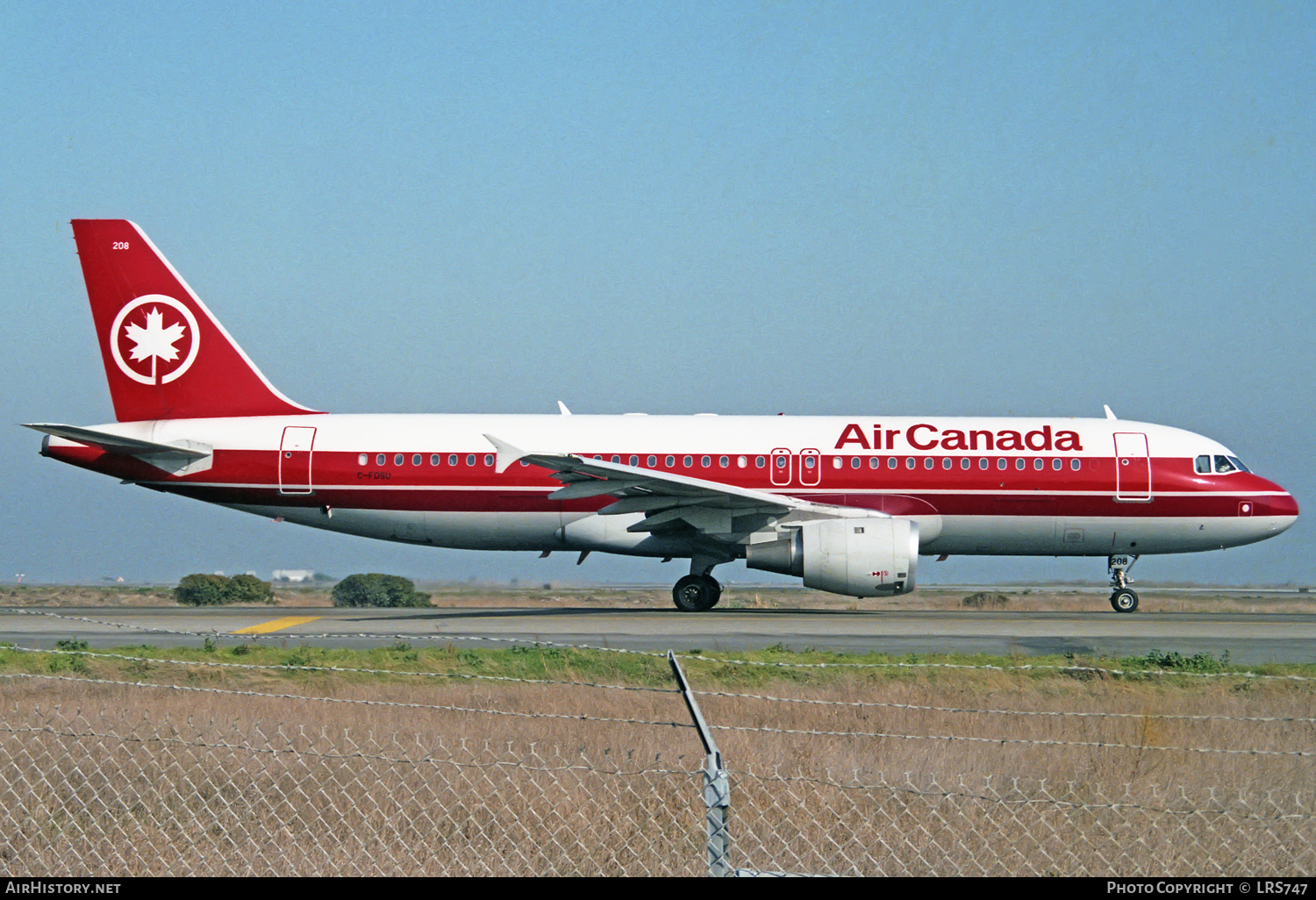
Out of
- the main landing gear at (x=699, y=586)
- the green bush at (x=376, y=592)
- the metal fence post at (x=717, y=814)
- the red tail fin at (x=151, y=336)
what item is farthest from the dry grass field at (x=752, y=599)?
the metal fence post at (x=717, y=814)

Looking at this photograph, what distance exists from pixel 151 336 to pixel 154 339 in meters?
0.11

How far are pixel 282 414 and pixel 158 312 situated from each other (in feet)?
11.6

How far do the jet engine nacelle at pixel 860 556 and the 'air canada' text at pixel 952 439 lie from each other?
2141mm

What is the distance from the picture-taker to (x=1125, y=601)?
2614 centimetres

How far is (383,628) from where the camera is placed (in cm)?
2042

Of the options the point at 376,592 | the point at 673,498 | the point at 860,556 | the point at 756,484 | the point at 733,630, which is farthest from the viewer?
the point at 376,592

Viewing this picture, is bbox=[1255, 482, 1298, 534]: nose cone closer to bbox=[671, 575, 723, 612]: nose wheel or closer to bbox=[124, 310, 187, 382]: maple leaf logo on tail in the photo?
bbox=[671, 575, 723, 612]: nose wheel

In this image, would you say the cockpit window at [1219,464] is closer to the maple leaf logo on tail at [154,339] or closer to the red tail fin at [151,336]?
the red tail fin at [151,336]

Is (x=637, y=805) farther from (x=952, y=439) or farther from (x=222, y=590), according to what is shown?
(x=222, y=590)

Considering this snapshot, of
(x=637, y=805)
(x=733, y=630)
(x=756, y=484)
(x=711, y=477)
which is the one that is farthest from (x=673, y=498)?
(x=637, y=805)

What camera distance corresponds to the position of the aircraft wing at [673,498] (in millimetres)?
22172
